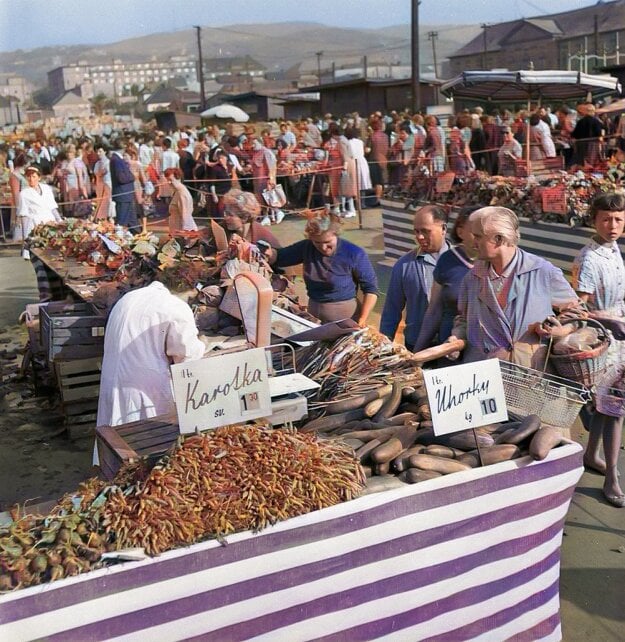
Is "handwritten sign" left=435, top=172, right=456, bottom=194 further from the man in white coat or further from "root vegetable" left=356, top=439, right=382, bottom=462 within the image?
"root vegetable" left=356, top=439, right=382, bottom=462

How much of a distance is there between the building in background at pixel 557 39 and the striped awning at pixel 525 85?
42.6 metres

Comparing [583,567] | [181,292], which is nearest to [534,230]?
[181,292]

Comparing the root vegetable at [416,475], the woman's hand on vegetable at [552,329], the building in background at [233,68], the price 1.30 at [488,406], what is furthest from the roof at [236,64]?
the root vegetable at [416,475]

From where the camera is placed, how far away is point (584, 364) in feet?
10.8

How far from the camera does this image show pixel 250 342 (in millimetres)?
3939

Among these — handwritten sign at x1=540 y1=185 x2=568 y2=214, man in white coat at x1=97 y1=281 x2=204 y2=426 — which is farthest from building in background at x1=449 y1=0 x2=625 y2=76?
man in white coat at x1=97 y1=281 x2=204 y2=426

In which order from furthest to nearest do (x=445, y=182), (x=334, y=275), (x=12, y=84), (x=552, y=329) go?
(x=445, y=182) → (x=12, y=84) → (x=334, y=275) → (x=552, y=329)

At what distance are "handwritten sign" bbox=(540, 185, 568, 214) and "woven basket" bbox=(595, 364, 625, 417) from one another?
16.6 feet

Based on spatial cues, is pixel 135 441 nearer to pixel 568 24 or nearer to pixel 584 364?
pixel 584 364

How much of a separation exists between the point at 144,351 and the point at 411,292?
1785 mm

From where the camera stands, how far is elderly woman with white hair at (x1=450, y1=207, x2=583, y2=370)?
3.43 m

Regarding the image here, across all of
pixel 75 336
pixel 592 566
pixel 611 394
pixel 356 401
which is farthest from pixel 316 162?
pixel 356 401

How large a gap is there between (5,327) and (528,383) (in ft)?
23.8

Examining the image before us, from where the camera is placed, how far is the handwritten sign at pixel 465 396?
2.66 metres
